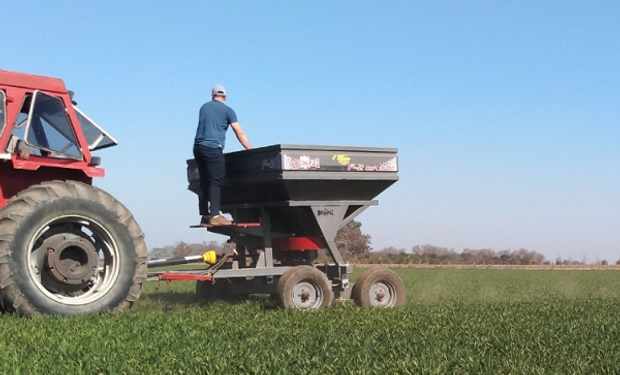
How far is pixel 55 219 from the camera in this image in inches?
315

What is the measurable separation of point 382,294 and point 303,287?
1.35 m

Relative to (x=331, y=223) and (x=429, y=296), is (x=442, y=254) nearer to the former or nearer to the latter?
(x=429, y=296)

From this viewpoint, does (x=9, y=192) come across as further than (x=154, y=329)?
Yes

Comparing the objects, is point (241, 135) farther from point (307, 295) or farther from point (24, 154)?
point (24, 154)

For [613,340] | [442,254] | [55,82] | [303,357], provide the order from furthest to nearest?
[442,254]
[55,82]
[613,340]
[303,357]

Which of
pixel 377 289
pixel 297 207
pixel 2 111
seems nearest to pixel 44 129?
pixel 2 111

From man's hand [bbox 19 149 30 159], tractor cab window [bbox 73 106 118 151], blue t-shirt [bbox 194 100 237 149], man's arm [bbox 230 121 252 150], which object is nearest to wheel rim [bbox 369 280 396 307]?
man's arm [bbox 230 121 252 150]

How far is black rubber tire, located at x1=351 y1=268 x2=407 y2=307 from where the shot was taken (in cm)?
1070

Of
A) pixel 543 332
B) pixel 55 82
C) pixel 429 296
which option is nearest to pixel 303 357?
pixel 543 332

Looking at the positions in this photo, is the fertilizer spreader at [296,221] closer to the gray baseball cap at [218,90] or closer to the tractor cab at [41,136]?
the gray baseball cap at [218,90]

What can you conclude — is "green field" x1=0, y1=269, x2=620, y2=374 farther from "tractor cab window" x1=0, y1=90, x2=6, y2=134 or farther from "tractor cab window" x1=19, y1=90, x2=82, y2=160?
A: "tractor cab window" x1=0, y1=90, x2=6, y2=134

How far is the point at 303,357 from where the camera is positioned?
18.2ft

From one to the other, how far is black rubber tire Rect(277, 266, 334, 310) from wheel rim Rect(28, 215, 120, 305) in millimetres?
2413

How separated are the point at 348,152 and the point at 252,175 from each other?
141 centimetres
